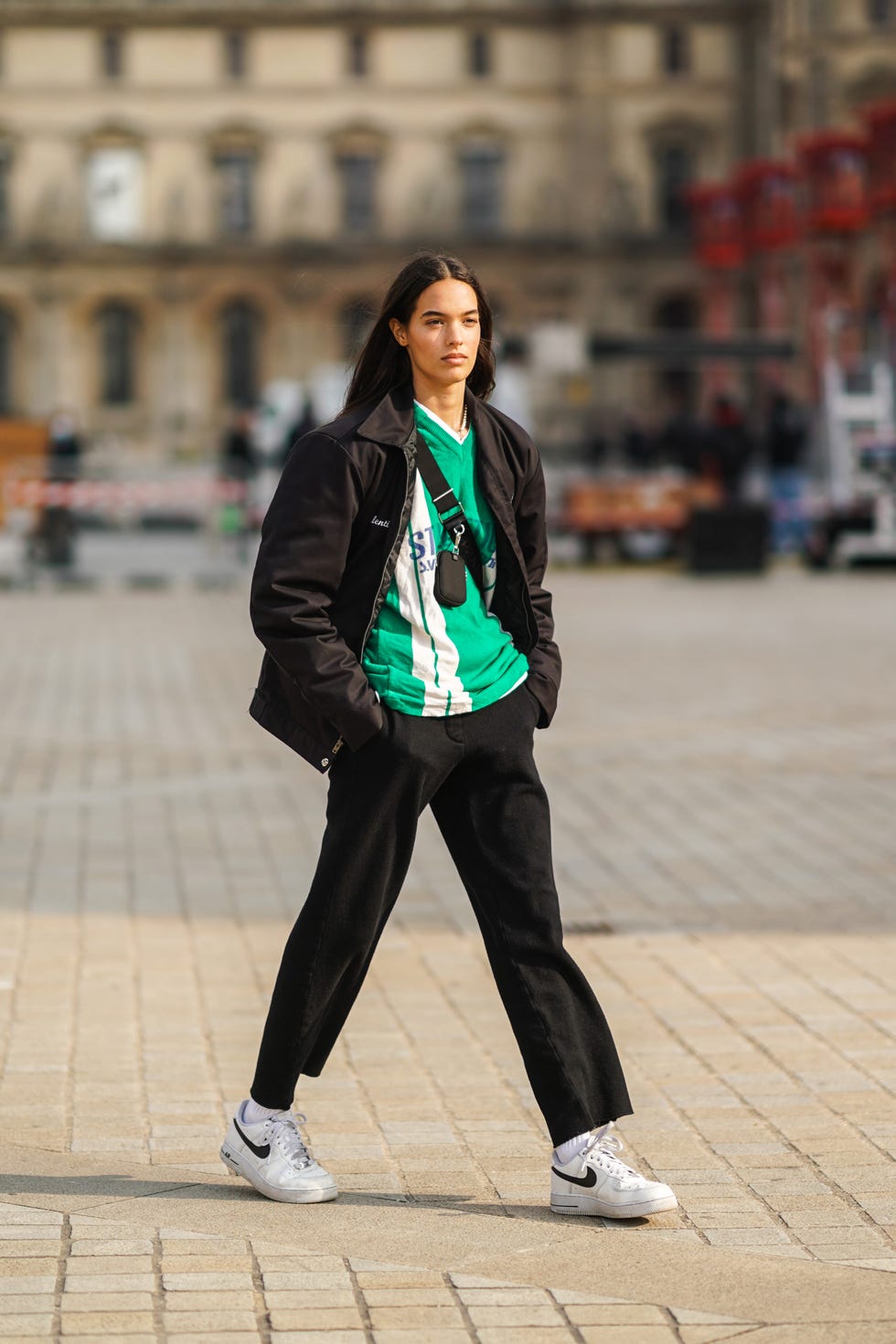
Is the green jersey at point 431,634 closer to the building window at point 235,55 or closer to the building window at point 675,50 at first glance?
the building window at point 675,50

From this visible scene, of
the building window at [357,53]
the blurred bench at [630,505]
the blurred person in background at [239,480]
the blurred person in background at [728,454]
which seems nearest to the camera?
the blurred person in background at [239,480]

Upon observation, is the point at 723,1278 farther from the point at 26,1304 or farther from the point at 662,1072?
the point at 662,1072

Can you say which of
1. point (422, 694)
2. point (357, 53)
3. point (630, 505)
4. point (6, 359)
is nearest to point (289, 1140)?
point (422, 694)

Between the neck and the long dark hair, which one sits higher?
the long dark hair

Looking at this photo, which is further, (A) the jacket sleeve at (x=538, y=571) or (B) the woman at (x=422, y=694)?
(A) the jacket sleeve at (x=538, y=571)

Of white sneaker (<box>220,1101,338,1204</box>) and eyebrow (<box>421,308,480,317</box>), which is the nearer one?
eyebrow (<box>421,308,480,317</box>)

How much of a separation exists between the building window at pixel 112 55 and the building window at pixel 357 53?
23.2 feet

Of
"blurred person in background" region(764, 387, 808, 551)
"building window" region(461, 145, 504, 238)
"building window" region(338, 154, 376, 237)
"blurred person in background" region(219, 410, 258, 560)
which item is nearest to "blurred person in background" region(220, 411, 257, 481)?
"blurred person in background" region(219, 410, 258, 560)

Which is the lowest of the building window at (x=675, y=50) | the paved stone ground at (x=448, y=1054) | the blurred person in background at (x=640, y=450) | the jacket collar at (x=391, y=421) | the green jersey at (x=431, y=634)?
the blurred person in background at (x=640, y=450)

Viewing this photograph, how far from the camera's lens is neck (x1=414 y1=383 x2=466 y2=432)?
423 cm

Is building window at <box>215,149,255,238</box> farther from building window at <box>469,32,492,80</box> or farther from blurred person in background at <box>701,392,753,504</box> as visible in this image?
blurred person in background at <box>701,392,753,504</box>

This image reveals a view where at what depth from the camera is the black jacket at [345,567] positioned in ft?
13.3

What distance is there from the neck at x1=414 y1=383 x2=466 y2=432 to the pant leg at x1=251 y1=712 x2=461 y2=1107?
0.55 meters

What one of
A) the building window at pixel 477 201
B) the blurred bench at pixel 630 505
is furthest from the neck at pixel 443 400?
Result: the building window at pixel 477 201
